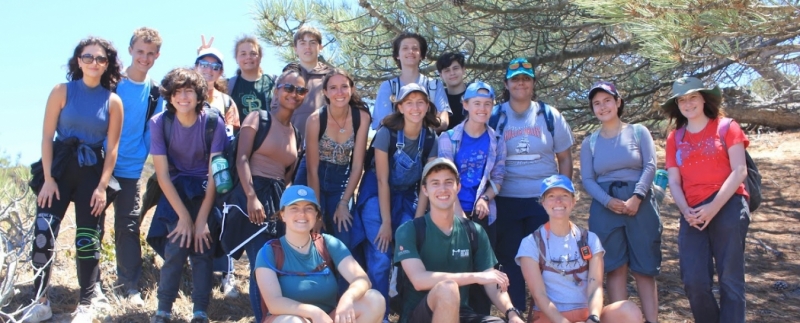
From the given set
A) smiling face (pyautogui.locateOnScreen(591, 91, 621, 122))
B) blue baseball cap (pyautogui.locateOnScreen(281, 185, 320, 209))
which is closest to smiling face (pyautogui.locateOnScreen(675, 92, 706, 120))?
smiling face (pyautogui.locateOnScreen(591, 91, 621, 122))

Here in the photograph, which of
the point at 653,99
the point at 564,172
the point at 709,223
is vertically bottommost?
the point at 709,223

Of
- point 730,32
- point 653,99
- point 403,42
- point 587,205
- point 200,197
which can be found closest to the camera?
point 730,32

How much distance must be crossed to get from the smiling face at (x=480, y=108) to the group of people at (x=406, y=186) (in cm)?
1

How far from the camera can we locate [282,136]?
16.4 feet

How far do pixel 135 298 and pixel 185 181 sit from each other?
108cm

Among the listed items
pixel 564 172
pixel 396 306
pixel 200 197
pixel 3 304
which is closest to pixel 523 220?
pixel 564 172

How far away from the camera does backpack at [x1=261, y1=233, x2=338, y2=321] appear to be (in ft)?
13.6

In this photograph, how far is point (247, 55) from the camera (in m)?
5.79

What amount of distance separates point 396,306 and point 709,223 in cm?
198

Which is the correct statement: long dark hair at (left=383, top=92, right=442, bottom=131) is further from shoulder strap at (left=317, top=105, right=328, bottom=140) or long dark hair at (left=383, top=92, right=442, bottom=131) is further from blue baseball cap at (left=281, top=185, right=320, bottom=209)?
blue baseball cap at (left=281, top=185, right=320, bottom=209)

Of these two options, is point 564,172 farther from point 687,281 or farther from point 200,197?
point 200,197

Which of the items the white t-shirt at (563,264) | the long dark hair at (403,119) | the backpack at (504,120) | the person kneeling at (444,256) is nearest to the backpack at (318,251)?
the person kneeling at (444,256)

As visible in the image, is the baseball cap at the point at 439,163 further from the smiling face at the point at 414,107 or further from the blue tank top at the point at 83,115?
the blue tank top at the point at 83,115

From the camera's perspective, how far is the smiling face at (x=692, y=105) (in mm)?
4727
